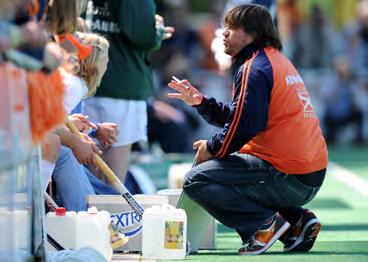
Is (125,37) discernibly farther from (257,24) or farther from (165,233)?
(165,233)

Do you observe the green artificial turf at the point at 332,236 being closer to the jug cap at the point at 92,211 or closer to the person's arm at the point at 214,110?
the jug cap at the point at 92,211

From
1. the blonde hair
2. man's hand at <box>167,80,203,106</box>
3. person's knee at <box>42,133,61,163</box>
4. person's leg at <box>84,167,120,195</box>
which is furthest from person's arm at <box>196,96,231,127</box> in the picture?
person's knee at <box>42,133,61,163</box>

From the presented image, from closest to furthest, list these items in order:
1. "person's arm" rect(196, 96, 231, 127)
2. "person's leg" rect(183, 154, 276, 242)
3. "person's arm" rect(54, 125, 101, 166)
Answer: "person's arm" rect(54, 125, 101, 166)
"person's leg" rect(183, 154, 276, 242)
"person's arm" rect(196, 96, 231, 127)

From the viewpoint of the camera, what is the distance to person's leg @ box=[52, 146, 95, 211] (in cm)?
729

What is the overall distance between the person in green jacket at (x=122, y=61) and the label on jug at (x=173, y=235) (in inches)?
74.3

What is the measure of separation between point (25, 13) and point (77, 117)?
200 cm

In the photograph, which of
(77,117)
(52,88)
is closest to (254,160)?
(77,117)

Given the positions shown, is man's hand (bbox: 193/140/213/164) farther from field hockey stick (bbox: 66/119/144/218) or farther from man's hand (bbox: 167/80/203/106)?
field hockey stick (bbox: 66/119/144/218)

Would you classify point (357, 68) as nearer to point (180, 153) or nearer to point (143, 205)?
point (180, 153)

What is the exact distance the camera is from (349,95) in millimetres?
20859

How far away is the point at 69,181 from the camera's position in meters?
7.32

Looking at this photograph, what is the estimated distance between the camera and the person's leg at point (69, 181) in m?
7.29

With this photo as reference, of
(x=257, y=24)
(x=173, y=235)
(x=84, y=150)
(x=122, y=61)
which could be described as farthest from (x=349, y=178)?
(x=84, y=150)

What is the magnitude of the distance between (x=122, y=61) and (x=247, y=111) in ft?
6.67
